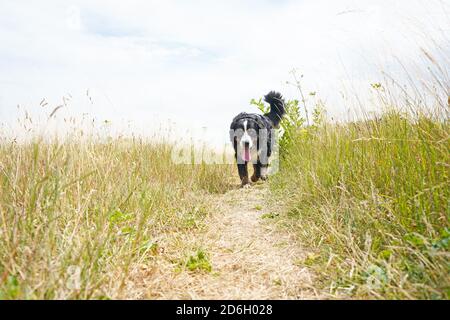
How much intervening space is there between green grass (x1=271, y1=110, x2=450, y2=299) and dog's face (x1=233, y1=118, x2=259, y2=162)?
109 inches

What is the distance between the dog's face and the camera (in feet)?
18.6

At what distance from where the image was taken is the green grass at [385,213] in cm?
142

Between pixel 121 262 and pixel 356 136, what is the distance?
2072mm

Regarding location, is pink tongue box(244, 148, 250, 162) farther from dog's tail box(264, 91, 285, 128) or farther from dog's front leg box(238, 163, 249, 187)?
dog's tail box(264, 91, 285, 128)

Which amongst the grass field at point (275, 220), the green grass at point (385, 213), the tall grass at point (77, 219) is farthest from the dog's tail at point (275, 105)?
the green grass at point (385, 213)

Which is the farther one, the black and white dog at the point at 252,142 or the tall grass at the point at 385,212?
the black and white dog at the point at 252,142

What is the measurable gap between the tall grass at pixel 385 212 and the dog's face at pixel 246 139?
2.78 m

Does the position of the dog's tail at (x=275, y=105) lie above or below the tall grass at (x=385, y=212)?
above

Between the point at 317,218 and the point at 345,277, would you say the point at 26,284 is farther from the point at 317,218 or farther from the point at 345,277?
the point at 317,218

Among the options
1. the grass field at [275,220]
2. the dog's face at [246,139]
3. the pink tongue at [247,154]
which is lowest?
the grass field at [275,220]

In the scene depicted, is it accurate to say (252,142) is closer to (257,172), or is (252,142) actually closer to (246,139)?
(246,139)

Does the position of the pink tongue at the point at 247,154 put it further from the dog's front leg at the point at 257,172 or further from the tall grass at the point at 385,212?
the tall grass at the point at 385,212

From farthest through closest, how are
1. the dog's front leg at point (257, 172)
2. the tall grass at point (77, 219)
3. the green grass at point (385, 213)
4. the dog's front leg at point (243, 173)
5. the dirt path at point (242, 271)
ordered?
the dog's front leg at point (257, 172)
the dog's front leg at point (243, 173)
the dirt path at point (242, 271)
the green grass at point (385, 213)
the tall grass at point (77, 219)
